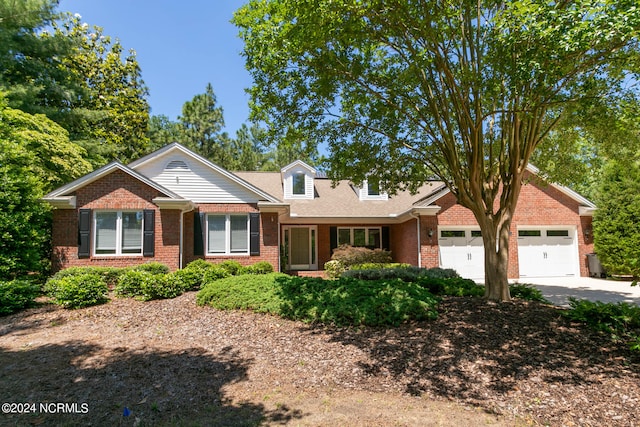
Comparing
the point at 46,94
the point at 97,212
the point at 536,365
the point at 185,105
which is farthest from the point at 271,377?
the point at 185,105

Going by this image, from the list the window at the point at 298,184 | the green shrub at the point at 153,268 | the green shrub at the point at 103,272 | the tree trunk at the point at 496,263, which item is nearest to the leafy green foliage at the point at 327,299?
the tree trunk at the point at 496,263

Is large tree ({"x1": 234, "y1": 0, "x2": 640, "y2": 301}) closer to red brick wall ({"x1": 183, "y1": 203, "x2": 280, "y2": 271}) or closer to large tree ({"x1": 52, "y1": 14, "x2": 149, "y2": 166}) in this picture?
red brick wall ({"x1": 183, "y1": 203, "x2": 280, "y2": 271})

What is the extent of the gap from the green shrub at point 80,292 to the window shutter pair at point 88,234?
11.9 feet

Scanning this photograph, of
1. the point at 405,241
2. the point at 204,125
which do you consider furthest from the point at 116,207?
the point at 204,125

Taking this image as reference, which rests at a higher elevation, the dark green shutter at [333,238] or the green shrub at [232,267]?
the dark green shutter at [333,238]

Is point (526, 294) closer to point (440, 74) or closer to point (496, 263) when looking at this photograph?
point (496, 263)

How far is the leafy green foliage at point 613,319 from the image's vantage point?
5.38 meters

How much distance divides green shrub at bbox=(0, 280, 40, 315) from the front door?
36.9 ft

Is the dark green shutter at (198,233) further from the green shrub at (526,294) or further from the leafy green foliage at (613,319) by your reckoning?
the leafy green foliage at (613,319)

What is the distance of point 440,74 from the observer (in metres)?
7.40

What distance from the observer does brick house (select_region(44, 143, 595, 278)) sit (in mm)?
12148

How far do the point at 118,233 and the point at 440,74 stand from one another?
38.1ft

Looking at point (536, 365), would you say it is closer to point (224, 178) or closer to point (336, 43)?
point (336, 43)

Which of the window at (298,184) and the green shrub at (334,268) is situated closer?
the green shrub at (334,268)
